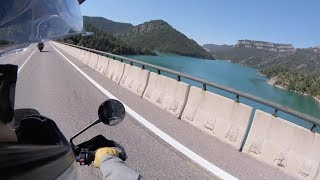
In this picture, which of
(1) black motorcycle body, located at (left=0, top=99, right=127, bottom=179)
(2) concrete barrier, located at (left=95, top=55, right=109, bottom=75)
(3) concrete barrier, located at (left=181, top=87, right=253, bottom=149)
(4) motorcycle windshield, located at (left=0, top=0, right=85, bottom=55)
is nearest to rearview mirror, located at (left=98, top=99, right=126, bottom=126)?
(1) black motorcycle body, located at (left=0, top=99, right=127, bottom=179)

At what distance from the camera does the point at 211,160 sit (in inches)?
293

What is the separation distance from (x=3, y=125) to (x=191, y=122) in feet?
28.1

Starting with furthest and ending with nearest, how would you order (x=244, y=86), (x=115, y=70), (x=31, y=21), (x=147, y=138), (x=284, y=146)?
(x=244, y=86) < (x=115, y=70) < (x=147, y=138) < (x=284, y=146) < (x=31, y=21)

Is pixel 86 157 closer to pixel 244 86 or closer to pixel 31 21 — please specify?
pixel 31 21

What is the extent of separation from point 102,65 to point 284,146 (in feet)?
61.8

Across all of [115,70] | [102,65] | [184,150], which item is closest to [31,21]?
[184,150]

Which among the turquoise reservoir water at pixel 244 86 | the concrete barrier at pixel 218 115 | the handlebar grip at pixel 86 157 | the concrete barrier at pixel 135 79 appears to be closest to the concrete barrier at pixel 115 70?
the concrete barrier at pixel 135 79

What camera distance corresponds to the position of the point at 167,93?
12.8 meters

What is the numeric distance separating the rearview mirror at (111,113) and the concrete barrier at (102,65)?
67.0 feet

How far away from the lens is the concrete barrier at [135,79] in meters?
15.4

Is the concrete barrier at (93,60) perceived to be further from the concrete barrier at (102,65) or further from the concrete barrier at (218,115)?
the concrete barrier at (218,115)

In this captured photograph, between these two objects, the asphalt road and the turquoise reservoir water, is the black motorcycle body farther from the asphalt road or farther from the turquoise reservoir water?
the turquoise reservoir water

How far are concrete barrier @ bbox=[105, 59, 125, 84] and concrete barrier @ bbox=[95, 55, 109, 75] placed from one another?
2.43 ft

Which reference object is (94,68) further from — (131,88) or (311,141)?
(311,141)
